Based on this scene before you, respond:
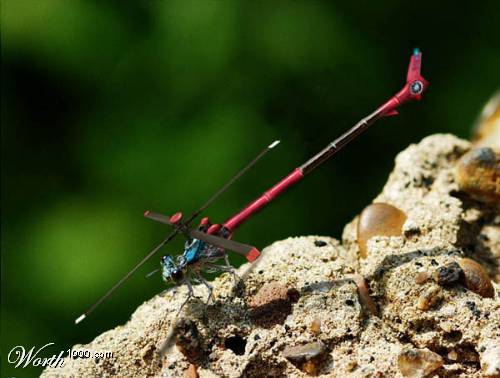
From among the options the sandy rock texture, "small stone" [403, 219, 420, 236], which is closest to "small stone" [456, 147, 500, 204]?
the sandy rock texture

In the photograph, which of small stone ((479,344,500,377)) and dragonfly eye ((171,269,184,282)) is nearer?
small stone ((479,344,500,377))

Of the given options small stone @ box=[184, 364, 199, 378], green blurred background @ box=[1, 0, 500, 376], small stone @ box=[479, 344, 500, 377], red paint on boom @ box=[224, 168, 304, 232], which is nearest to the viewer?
small stone @ box=[479, 344, 500, 377]

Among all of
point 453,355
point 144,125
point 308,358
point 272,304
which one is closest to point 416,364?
point 453,355

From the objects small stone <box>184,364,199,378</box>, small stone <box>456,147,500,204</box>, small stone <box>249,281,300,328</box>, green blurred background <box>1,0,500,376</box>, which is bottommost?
small stone <box>184,364,199,378</box>

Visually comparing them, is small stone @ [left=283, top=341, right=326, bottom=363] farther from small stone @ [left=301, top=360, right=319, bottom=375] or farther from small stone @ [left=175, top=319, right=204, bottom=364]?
small stone @ [left=175, top=319, right=204, bottom=364]

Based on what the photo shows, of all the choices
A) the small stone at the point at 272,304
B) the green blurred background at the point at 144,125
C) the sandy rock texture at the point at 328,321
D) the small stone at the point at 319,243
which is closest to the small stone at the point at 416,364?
the sandy rock texture at the point at 328,321

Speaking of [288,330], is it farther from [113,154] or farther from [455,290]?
[113,154]

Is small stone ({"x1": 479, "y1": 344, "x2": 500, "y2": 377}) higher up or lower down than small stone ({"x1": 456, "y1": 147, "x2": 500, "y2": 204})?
lower down

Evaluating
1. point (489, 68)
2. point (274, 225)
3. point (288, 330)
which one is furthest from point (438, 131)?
point (288, 330)

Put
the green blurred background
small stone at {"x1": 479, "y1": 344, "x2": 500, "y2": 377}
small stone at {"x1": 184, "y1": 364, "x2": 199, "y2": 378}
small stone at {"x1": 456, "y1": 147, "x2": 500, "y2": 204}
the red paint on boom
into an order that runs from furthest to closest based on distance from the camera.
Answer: the green blurred background, small stone at {"x1": 456, "y1": 147, "x2": 500, "y2": 204}, the red paint on boom, small stone at {"x1": 184, "y1": 364, "x2": 199, "y2": 378}, small stone at {"x1": 479, "y1": 344, "x2": 500, "y2": 377}
